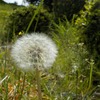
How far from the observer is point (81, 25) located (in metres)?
6.30

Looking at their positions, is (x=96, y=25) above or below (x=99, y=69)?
above

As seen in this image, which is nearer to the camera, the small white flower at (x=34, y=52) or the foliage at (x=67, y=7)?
the small white flower at (x=34, y=52)

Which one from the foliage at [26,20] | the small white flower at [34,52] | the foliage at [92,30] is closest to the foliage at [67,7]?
the foliage at [26,20]

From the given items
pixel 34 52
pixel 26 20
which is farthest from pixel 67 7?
pixel 34 52

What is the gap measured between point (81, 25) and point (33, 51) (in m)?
4.90

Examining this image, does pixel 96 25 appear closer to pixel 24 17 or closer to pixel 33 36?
pixel 33 36

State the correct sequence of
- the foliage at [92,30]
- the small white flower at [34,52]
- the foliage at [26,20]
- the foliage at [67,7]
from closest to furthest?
the small white flower at [34,52] → the foliage at [92,30] → the foliage at [26,20] → the foliage at [67,7]

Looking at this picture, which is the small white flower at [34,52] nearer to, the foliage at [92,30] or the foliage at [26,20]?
the foliage at [92,30]

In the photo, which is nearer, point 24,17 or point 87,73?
point 87,73

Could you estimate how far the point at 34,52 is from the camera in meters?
1.45

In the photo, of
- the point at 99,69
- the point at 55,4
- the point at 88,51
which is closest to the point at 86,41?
the point at 88,51

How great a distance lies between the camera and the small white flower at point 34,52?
143 centimetres

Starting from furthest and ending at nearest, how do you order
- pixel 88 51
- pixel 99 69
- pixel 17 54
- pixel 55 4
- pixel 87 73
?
pixel 55 4 → pixel 88 51 → pixel 99 69 → pixel 87 73 → pixel 17 54

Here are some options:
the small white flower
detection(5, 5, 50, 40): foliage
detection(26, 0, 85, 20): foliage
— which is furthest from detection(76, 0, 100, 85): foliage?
detection(26, 0, 85, 20): foliage
